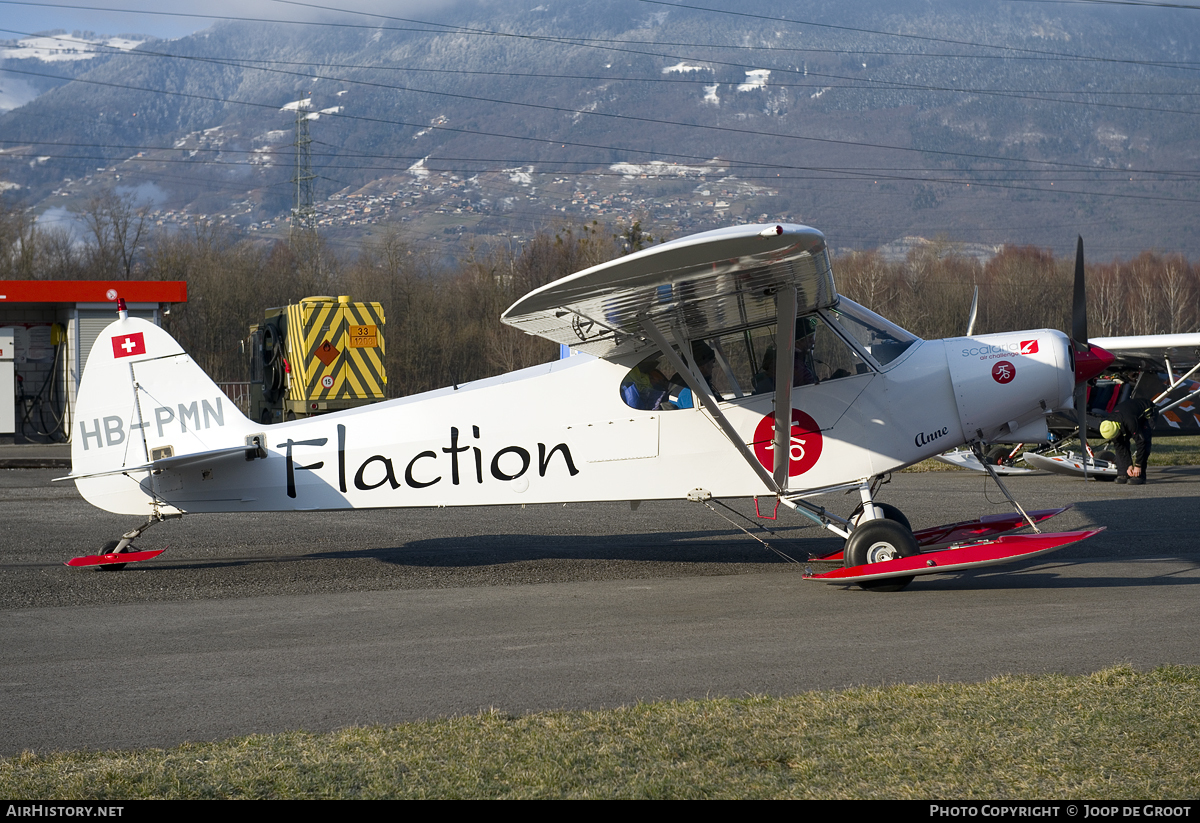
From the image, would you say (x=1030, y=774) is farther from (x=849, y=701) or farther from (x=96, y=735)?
(x=96, y=735)

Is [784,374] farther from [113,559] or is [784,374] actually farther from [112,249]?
[112,249]

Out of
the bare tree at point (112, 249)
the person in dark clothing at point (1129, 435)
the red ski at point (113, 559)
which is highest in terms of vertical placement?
the bare tree at point (112, 249)

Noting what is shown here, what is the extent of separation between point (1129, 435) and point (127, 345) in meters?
15.6

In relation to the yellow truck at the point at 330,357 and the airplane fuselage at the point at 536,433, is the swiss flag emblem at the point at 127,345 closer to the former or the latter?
the airplane fuselage at the point at 536,433

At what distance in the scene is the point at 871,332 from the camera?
870 centimetres

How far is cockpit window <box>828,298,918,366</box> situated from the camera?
860 centimetres

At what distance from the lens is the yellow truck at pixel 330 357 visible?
77.1ft

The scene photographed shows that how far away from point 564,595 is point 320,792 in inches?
175

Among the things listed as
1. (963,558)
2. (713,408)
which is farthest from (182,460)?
→ (963,558)

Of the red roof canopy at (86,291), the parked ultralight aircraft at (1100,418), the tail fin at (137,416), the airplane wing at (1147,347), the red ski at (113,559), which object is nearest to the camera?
the red ski at (113,559)

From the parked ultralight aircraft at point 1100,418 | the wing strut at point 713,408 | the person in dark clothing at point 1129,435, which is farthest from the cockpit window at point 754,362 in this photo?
the person in dark clothing at point 1129,435

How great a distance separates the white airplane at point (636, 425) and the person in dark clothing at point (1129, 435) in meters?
9.22
